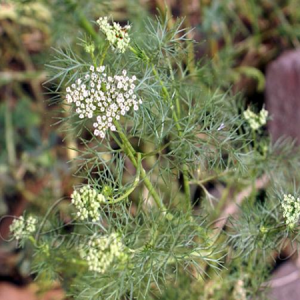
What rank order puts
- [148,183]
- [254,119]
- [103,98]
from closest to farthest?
[103,98], [148,183], [254,119]

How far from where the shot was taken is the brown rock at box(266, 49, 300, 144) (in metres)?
2.24

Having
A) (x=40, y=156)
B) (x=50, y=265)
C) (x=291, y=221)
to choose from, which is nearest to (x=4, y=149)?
(x=40, y=156)

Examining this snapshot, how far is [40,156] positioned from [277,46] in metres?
1.26

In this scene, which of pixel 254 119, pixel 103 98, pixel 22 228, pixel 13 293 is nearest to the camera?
pixel 103 98

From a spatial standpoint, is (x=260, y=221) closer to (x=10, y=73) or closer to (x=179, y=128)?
(x=179, y=128)

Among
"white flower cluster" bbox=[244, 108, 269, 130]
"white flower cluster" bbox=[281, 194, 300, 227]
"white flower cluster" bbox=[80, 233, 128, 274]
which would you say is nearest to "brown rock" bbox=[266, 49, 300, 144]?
"white flower cluster" bbox=[244, 108, 269, 130]

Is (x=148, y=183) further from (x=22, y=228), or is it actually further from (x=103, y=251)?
(x=22, y=228)

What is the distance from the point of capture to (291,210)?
1097mm

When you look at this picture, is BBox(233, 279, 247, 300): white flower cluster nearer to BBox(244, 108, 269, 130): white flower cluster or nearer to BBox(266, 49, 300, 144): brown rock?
BBox(244, 108, 269, 130): white flower cluster

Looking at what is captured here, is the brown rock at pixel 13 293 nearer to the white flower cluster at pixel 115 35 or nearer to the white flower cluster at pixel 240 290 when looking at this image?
the white flower cluster at pixel 240 290

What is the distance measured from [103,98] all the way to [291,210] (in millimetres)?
464

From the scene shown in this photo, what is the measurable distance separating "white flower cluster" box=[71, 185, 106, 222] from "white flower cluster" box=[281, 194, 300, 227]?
0.39m

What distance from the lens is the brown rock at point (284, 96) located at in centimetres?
224

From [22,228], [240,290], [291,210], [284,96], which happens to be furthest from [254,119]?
[284,96]
